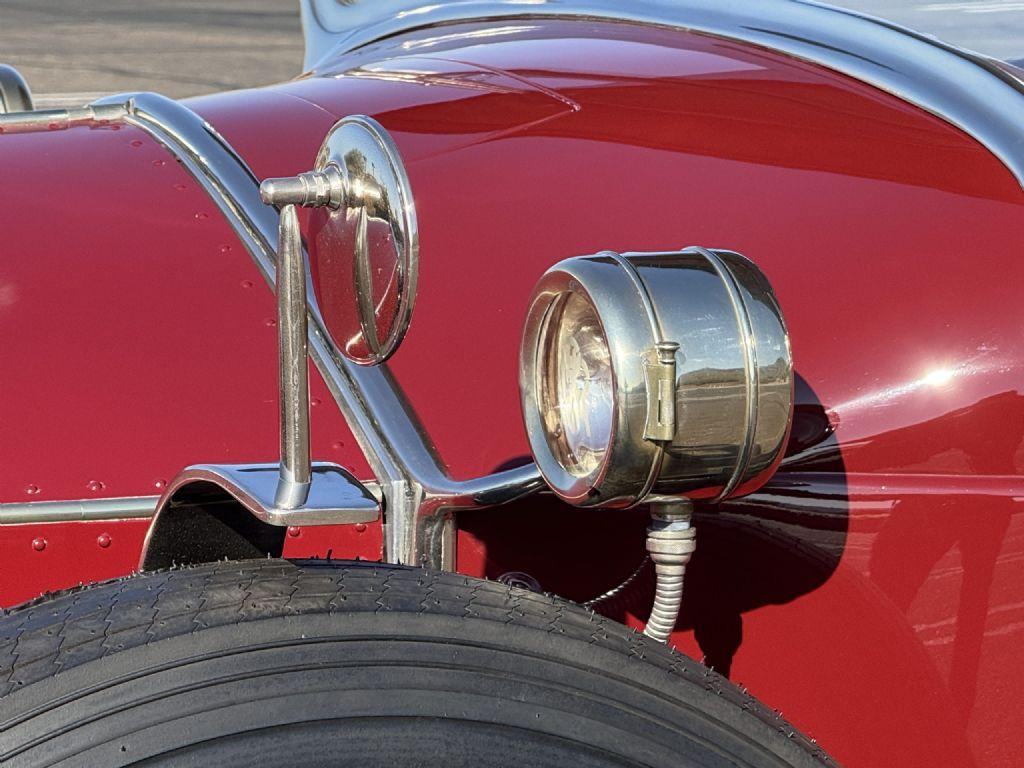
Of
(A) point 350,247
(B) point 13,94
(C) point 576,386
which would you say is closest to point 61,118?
(B) point 13,94

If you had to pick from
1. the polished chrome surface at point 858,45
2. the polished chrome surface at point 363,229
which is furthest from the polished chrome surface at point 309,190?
the polished chrome surface at point 858,45

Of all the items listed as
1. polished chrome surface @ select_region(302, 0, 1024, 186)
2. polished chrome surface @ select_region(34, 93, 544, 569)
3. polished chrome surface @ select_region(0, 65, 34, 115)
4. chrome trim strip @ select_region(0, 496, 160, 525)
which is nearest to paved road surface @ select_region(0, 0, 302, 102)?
polished chrome surface @ select_region(0, 65, 34, 115)

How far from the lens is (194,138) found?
5.95 feet

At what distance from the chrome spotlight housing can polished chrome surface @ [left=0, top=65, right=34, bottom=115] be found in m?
1.43

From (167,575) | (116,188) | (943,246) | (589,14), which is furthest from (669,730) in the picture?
(589,14)

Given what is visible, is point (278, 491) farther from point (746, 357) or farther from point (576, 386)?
point (746, 357)

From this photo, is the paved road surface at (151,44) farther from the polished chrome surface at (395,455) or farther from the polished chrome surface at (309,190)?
the polished chrome surface at (309,190)

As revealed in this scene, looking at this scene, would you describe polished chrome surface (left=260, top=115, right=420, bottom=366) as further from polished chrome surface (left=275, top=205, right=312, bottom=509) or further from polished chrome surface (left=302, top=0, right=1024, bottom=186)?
polished chrome surface (left=302, top=0, right=1024, bottom=186)

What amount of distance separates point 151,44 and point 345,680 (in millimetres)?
10076

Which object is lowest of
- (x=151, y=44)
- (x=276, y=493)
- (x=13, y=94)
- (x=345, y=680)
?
(x=345, y=680)

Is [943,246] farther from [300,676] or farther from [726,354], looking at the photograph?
[300,676]

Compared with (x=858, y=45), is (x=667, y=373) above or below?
below

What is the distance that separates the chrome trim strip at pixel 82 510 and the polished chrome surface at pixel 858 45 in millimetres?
1034

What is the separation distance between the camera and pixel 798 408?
4.83 feet
